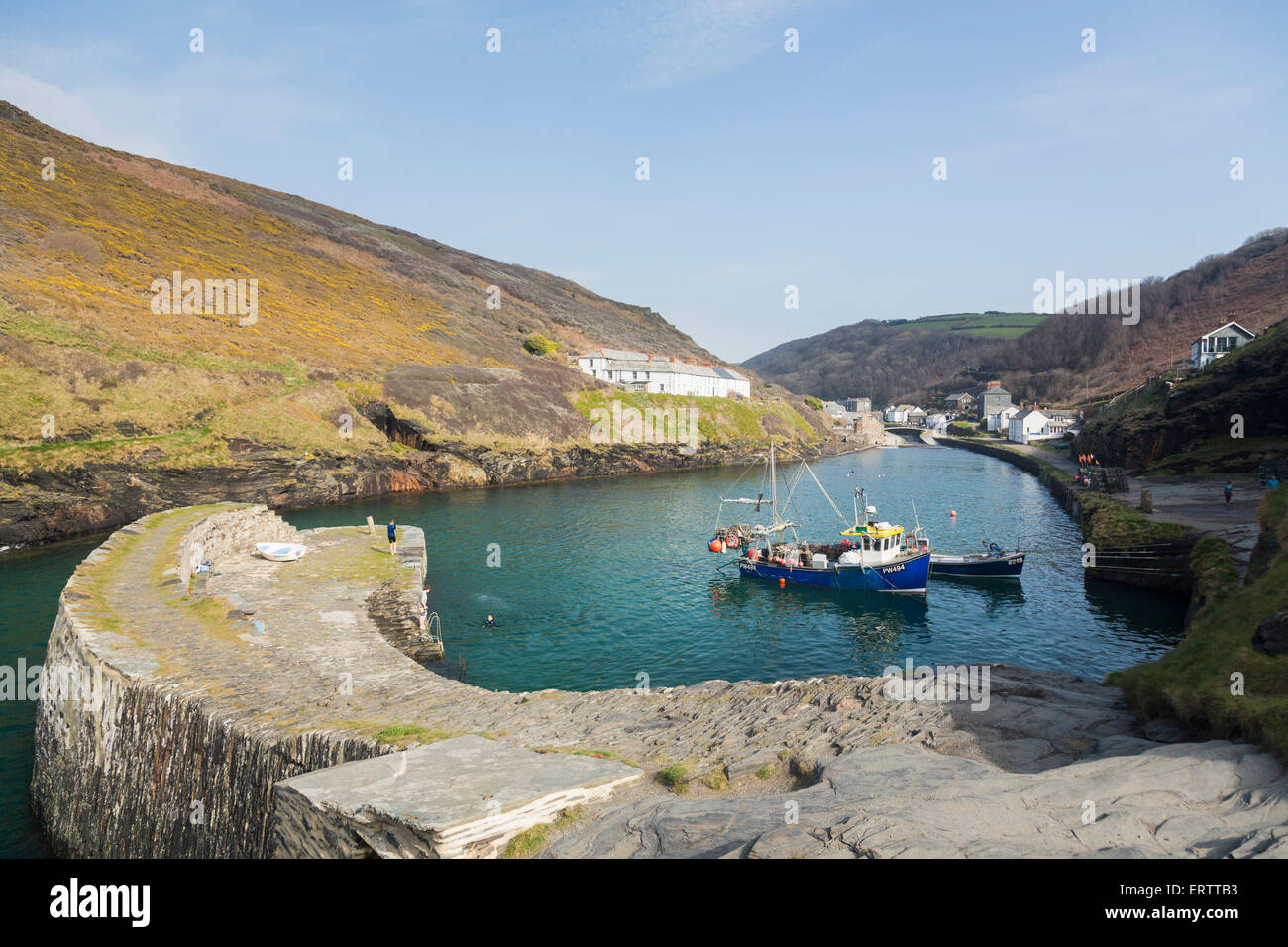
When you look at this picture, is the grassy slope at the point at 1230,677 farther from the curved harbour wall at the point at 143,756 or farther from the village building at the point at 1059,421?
the village building at the point at 1059,421

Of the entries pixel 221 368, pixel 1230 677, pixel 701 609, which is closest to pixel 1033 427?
pixel 701 609

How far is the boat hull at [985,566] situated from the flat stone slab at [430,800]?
36314mm

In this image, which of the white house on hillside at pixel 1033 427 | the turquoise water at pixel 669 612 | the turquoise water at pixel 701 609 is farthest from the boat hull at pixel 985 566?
the white house on hillside at pixel 1033 427

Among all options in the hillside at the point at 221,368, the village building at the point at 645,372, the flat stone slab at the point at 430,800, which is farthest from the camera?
the village building at the point at 645,372

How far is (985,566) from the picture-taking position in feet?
131

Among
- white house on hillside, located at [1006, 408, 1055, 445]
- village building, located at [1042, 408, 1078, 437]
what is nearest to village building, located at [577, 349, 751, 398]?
white house on hillside, located at [1006, 408, 1055, 445]

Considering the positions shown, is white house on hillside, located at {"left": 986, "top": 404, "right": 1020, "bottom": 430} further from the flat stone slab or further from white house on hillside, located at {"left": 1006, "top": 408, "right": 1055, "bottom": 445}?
the flat stone slab

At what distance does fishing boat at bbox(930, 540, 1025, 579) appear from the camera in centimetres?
3953

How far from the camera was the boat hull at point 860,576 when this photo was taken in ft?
120

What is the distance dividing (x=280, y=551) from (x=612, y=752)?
2564 centimetres

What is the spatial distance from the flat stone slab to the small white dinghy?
24.7 m

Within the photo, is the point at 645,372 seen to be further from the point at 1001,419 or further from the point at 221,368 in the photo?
the point at 1001,419
